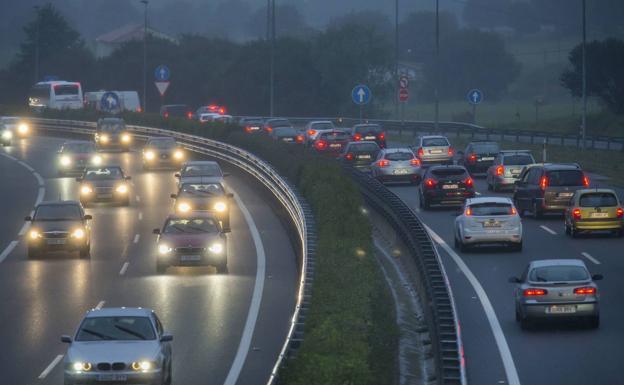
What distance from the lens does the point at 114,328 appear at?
20.1m

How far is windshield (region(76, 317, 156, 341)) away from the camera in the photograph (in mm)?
19922

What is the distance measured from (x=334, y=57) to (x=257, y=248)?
77765 mm

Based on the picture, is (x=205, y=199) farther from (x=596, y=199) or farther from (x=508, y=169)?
(x=508, y=169)

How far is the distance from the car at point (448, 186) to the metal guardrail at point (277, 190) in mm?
5085

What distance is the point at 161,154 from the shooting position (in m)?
62.2

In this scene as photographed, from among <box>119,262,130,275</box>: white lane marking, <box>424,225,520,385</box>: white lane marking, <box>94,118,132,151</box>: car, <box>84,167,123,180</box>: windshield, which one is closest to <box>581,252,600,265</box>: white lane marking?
<box>424,225,520,385</box>: white lane marking

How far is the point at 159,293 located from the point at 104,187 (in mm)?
18709

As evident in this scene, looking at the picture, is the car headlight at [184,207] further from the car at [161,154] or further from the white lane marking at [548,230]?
the car at [161,154]

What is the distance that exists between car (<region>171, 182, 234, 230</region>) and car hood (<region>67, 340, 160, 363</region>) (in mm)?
21178

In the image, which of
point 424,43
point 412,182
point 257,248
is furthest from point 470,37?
point 257,248

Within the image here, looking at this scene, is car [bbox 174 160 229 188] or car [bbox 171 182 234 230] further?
car [bbox 174 160 229 188]

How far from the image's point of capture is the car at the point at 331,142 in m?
65.8

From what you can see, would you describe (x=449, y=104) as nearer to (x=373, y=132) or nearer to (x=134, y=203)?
(x=373, y=132)

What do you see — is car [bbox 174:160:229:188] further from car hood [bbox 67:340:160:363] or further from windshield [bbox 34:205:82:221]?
car hood [bbox 67:340:160:363]
